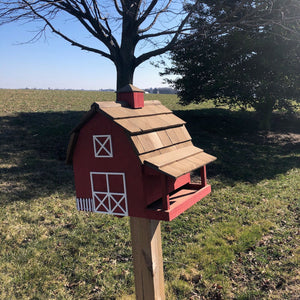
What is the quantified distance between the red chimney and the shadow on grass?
179 inches

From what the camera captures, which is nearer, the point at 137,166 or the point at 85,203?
the point at 137,166

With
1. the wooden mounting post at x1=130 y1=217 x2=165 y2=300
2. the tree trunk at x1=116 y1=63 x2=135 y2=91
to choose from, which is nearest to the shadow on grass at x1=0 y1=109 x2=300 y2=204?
the tree trunk at x1=116 y1=63 x2=135 y2=91

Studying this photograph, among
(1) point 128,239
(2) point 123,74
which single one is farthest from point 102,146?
(2) point 123,74

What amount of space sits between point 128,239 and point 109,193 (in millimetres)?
3097

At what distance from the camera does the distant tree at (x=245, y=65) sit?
1150 cm

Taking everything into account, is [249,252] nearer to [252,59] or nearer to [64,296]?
[64,296]

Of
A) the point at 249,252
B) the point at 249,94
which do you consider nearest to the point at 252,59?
the point at 249,94

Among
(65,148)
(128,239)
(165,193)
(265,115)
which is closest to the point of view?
(165,193)

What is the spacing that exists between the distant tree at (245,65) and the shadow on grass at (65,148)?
6.28ft

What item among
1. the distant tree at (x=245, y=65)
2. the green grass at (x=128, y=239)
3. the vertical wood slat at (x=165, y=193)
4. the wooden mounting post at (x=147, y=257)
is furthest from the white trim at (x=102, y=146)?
the distant tree at (x=245, y=65)

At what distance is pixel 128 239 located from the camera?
16.7 feet

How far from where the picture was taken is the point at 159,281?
8.82 feet

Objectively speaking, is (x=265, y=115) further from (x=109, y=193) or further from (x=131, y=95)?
(x=109, y=193)

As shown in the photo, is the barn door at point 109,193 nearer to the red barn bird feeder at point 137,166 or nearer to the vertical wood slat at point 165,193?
the red barn bird feeder at point 137,166
